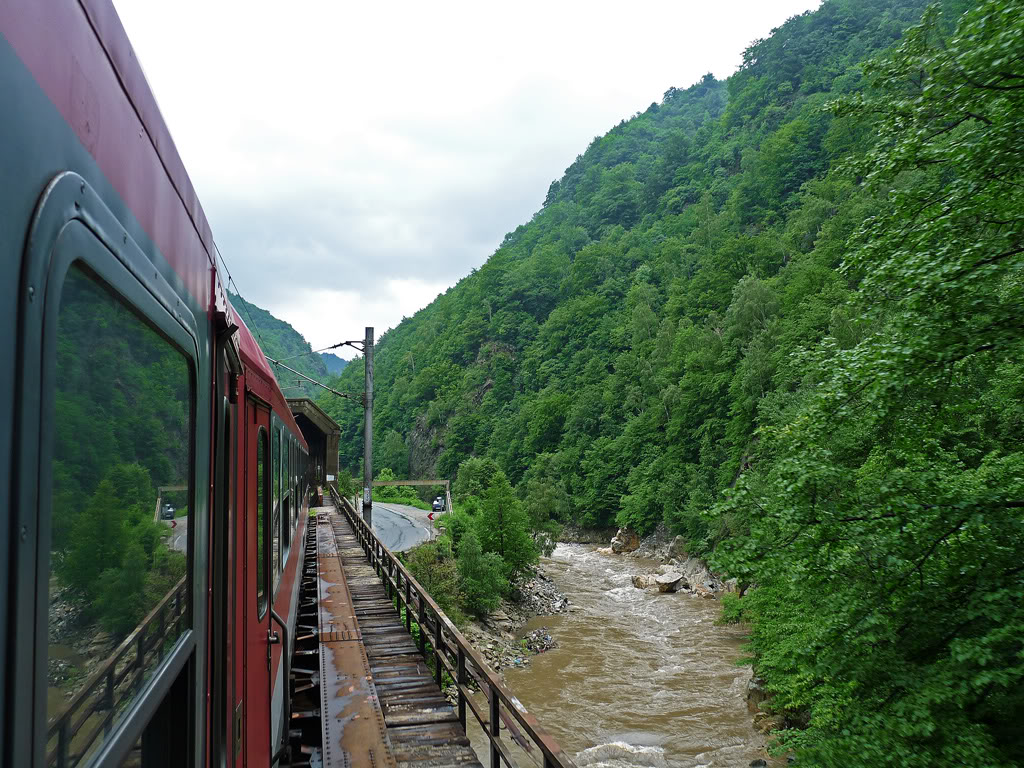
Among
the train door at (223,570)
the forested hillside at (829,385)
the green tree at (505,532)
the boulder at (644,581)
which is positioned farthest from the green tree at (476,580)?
the train door at (223,570)

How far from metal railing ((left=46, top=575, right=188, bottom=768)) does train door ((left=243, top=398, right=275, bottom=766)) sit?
200 centimetres

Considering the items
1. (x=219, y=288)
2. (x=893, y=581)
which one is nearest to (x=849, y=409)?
(x=893, y=581)

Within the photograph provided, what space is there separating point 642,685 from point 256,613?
1679 cm

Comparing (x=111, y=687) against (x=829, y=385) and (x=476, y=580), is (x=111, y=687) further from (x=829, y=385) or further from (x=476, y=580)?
(x=476, y=580)

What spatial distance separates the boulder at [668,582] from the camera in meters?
30.5

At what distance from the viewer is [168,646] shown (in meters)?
1.69

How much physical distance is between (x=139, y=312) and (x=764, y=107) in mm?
103607

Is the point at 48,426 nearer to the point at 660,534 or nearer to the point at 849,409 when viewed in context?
the point at 849,409

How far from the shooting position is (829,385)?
24.4 feet

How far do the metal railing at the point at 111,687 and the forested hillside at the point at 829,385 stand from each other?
6842 mm

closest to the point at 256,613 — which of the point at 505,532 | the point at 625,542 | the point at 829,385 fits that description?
the point at 829,385

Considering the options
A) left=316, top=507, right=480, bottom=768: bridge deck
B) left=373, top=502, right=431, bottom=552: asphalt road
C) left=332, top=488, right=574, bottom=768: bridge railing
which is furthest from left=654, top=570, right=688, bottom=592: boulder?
left=316, top=507, right=480, bottom=768: bridge deck

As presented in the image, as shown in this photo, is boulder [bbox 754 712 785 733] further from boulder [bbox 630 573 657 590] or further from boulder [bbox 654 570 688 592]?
boulder [bbox 630 573 657 590]

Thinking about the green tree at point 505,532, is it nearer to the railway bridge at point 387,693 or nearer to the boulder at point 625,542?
the railway bridge at point 387,693
